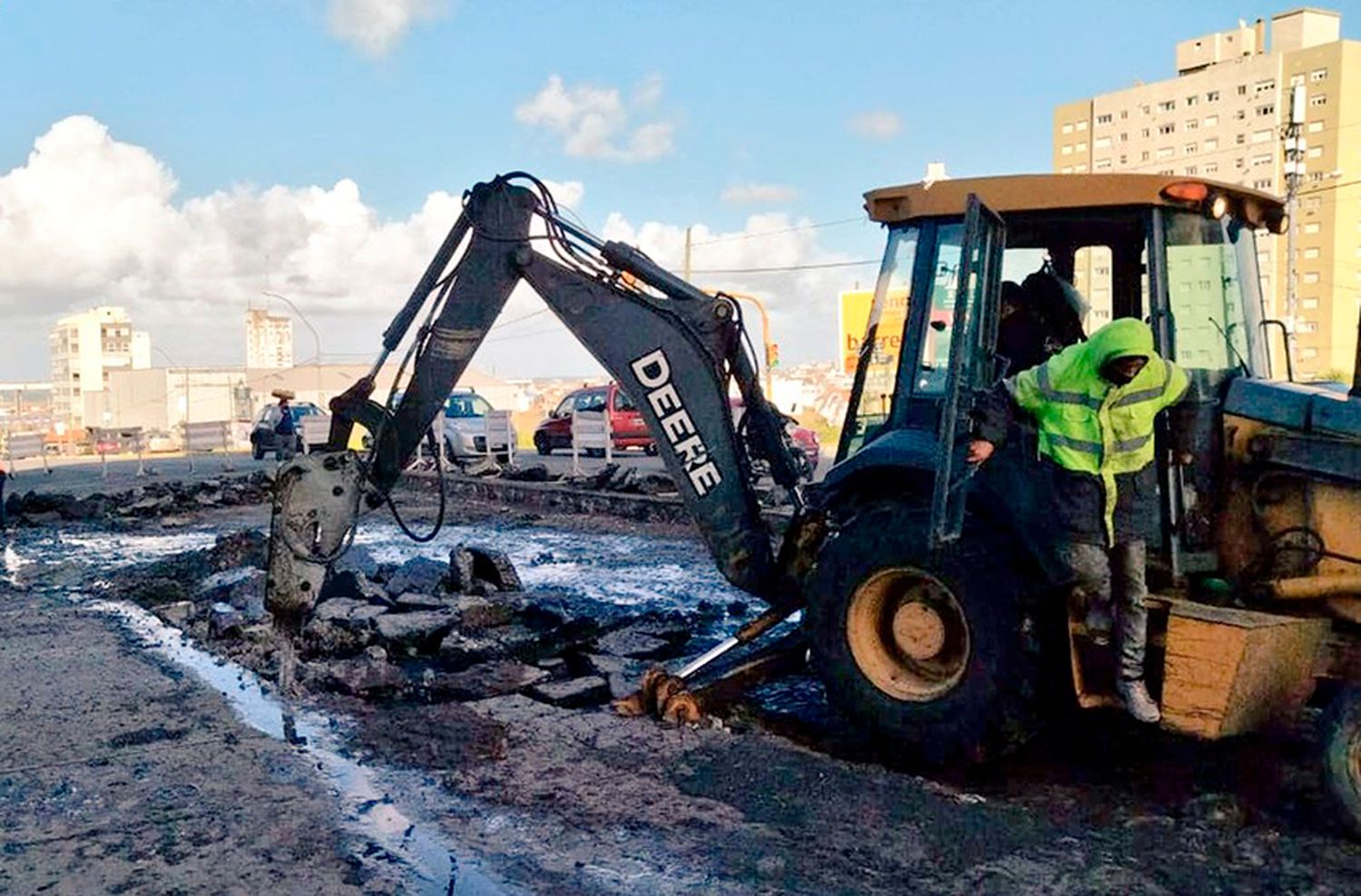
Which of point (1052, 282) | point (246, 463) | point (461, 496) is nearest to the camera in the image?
point (1052, 282)

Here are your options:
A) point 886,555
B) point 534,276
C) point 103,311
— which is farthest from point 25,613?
point 103,311

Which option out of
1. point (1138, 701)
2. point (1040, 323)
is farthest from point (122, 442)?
point (1138, 701)

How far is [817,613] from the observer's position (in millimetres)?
5547

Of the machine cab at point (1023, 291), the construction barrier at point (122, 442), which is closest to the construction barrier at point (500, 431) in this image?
the construction barrier at point (122, 442)

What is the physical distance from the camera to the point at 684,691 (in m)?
6.15

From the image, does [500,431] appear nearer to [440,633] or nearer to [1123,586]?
[440,633]

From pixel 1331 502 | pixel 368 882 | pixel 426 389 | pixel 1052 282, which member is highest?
pixel 1052 282

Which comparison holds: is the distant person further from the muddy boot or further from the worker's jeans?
the muddy boot

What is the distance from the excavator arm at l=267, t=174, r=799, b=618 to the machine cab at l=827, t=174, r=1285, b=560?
0.71 m

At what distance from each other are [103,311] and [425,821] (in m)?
116

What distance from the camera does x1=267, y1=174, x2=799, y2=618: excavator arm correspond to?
21.1 feet

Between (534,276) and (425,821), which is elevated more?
(534,276)

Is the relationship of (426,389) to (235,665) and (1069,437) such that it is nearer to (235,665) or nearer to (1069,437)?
(235,665)

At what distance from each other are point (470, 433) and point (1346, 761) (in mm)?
22322
